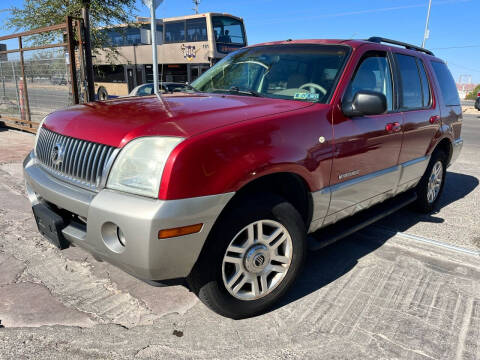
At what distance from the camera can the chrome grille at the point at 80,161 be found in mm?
2217

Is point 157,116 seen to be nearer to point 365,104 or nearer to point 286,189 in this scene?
Answer: point 286,189

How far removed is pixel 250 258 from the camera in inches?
97.4

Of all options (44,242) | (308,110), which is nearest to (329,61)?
(308,110)

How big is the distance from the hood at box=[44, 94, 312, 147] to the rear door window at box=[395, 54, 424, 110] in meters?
1.56

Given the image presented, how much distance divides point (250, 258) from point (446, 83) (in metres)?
3.90

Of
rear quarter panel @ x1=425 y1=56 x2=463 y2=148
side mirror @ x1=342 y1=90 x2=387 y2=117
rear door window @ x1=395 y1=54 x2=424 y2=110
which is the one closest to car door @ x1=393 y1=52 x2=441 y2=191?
rear door window @ x1=395 y1=54 x2=424 y2=110

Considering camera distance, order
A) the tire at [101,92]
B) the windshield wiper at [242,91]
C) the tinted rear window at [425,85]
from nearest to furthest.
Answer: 1. the windshield wiper at [242,91]
2. the tinted rear window at [425,85]
3. the tire at [101,92]

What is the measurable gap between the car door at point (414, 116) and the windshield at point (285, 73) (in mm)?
1020

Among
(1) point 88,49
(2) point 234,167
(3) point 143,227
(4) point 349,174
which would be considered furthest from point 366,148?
(1) point 88,49

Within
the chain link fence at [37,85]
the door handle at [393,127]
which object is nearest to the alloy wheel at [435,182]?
the door handle at [393,127]

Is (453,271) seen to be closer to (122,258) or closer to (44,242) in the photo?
(122,258)

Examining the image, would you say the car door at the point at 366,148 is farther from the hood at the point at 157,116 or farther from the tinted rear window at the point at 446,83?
the tinted rear window at the point at 446,83

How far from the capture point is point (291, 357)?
2.24 m

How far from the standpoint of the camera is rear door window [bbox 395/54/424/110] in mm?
3865
